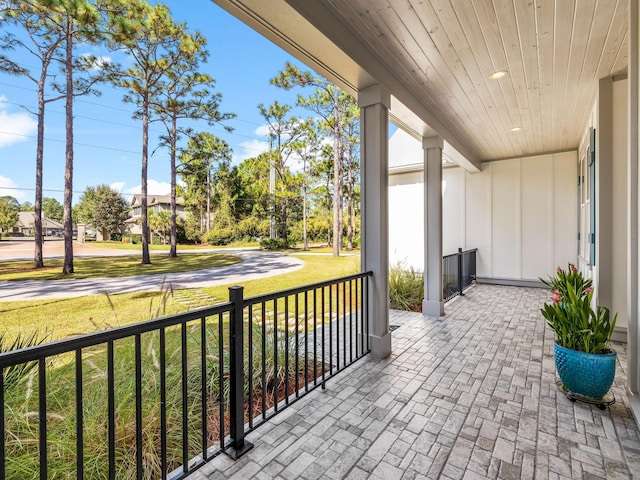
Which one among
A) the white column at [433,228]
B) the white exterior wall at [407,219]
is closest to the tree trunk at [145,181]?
the white column at [433,228]

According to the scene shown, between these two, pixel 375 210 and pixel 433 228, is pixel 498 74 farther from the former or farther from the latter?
pixel 433 228

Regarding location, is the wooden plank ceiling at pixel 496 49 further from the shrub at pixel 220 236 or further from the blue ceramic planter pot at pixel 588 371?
the shrub at pixel 220 236

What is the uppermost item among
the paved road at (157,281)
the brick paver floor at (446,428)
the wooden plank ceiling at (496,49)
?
the wooden plank ceiling at (496,49)

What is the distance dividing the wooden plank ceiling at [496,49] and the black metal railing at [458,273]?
255 centimetres

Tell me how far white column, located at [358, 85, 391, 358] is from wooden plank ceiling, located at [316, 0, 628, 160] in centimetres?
46

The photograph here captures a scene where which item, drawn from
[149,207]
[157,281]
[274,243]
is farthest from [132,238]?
[274,243]

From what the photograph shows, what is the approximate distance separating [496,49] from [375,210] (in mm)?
1749

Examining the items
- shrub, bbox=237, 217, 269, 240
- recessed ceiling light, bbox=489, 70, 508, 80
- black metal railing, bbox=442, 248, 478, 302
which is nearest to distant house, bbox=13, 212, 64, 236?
shrub, bbox=237, 217, 269, 240

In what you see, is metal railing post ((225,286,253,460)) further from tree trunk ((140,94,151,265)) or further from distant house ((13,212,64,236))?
tree trunk ((140,94,151,265))

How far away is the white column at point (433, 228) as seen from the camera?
4.49 meters

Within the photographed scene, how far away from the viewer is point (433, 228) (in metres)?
4.54

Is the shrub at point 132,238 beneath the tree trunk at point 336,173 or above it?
beneath

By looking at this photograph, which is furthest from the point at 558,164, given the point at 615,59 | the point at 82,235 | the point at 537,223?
the point at 82,235

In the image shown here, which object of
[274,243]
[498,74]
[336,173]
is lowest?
[274,243]
